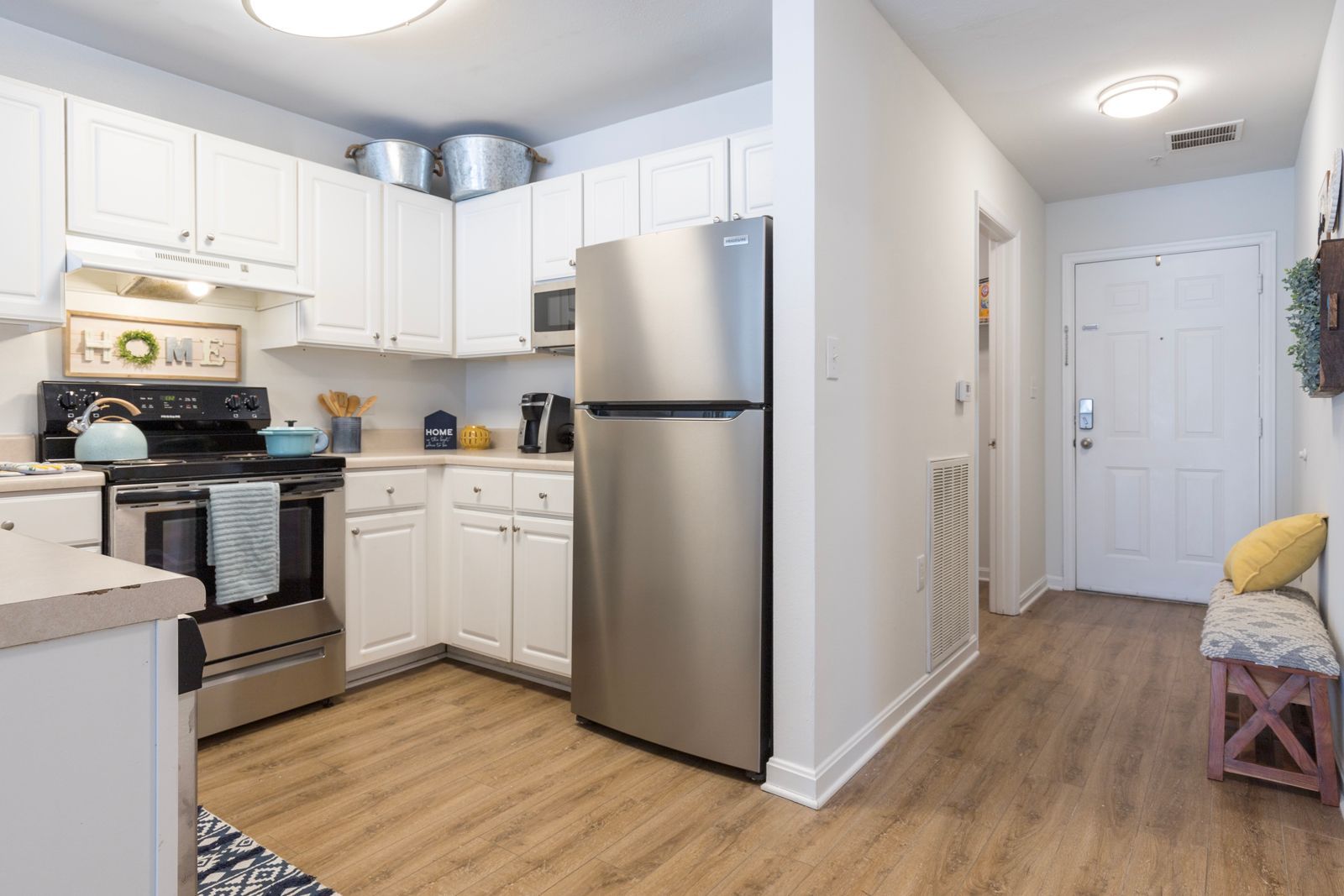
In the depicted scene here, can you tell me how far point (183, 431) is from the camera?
2.91m

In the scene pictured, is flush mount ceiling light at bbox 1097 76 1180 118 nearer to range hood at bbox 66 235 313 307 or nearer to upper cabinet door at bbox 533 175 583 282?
upper cabinet door at bbox 533 175 583 282

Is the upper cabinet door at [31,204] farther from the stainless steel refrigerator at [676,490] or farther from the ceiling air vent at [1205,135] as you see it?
the ceiling air vent at [1205,135]

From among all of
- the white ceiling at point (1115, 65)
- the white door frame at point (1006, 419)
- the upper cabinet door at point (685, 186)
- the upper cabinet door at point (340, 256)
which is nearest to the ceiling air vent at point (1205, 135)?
the white ceiling at point (1115, 65)

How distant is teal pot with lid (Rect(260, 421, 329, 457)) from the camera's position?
2793mm

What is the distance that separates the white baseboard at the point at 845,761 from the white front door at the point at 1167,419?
236 cm

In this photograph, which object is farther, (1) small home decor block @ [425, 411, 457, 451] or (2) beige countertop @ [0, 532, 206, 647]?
(1) small home decor block @ [425, 411, 457, 451]

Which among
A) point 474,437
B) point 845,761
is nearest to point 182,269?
point 474,437

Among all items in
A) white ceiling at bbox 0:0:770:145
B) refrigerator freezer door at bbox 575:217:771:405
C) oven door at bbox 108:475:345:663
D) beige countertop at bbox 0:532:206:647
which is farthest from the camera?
white ceiling at bbox 0:0:770:145

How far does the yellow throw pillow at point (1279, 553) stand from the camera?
8.46 feet

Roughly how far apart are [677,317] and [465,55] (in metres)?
1.41

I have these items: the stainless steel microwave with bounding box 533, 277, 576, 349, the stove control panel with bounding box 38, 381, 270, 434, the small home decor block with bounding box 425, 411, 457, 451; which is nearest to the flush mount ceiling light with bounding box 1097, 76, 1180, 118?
the stainless steel microwave with bounding box 533, 277, 576, 349

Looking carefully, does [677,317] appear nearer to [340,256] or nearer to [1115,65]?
[340,256]

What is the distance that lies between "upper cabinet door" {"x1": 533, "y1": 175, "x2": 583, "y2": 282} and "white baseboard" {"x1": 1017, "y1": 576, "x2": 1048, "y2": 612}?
119 inches

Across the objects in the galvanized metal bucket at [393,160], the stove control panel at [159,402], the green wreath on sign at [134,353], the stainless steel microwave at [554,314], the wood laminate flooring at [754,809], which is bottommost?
the wood laminate flooring at [754,809]
